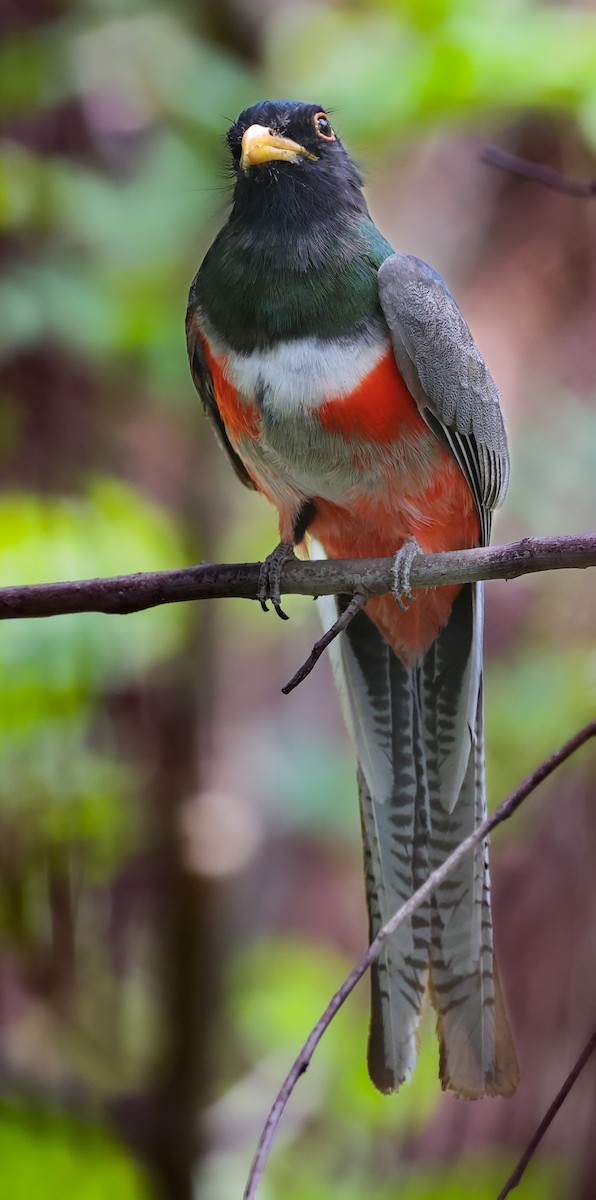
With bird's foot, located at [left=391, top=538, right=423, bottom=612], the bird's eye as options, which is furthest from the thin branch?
the bird's eye

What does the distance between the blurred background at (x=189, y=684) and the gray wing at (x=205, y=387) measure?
0.33 metres

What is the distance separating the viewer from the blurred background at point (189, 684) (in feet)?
10.3

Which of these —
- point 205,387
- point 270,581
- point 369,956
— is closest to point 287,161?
point 205,387

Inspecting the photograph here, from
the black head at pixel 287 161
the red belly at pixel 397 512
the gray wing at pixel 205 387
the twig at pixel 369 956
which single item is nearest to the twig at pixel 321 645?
the twig at pixel 369 956

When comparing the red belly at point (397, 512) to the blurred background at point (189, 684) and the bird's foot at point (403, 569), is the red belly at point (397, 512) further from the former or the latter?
the blurred background at point (189, 684)

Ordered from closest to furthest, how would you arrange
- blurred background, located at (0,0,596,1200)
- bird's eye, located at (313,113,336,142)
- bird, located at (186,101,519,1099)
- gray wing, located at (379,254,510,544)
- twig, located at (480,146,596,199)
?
twig, located at (480,146,596,199) < bird, located at (186,101,519,1099) < gray wing, located at (379,254,510,544) < bird's eye, located at (313,113,336,142) < blurred background, located at (0,0,596,1200)

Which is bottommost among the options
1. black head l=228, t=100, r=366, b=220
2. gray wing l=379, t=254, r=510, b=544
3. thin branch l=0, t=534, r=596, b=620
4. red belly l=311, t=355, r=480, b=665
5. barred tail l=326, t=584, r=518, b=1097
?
barred tail l=326, t=584, r=518, b=1097

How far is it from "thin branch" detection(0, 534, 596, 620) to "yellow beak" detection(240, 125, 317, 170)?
3.38 feet

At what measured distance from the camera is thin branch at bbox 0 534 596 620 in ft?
6.19

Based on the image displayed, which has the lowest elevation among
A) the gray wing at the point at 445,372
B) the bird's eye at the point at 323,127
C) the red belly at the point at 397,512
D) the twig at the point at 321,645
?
the twig at the point at 321,645

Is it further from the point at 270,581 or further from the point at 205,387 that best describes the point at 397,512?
the point at 205,387

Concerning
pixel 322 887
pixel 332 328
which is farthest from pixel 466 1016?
pixel 322 887

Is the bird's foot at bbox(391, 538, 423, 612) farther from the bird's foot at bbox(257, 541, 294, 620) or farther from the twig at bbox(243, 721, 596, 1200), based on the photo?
the twig at bbox(243, 721, 596, 1200)

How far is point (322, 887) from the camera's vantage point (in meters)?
6.89
